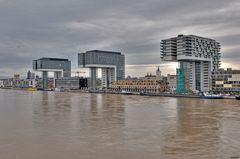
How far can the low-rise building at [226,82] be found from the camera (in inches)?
2301

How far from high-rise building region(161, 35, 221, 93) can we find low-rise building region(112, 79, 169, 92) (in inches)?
525

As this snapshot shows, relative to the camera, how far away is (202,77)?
6931 centimetres

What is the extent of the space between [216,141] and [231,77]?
4744 centimetres

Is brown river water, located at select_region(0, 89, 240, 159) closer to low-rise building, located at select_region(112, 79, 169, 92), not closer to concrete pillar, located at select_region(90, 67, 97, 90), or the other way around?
low-rise building, located at select_region(112, 79, 169, 92)

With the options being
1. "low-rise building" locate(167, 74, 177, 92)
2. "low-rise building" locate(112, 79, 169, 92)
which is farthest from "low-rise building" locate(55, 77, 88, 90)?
"low-rise building" locate(167, 74, 177, 92)

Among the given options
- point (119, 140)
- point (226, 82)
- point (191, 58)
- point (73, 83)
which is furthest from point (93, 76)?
point (119, 140)

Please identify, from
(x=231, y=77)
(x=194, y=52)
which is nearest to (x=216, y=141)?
(x=231, y=77)

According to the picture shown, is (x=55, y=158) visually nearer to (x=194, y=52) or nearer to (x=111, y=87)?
(x=194, y=52)

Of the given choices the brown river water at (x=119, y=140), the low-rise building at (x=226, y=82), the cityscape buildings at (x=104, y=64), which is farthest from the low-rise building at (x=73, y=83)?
the brown river water at (x=119, y=140)

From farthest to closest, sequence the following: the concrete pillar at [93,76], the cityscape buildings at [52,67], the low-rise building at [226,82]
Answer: the cityscape buildings at [52,67] < the concrete pillar at [93,76] < the low-rise building at [226,82]

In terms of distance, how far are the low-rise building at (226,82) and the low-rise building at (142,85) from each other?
72.9 feet

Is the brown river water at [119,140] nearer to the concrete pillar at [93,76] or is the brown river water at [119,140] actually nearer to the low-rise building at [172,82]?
the low-rise building at [172,82]

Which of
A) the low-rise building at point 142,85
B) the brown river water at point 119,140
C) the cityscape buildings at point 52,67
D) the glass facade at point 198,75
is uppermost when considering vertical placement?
the cityscape buildings at point 52,67

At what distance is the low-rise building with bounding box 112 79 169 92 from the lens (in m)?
84.3
